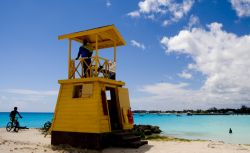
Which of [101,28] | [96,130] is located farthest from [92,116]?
[101,28]

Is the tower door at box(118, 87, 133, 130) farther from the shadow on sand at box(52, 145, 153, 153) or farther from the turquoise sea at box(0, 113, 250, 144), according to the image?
the turquoise sea at box(0, 113, 250, 144)

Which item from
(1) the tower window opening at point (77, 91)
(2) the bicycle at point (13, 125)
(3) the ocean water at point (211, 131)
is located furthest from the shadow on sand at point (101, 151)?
(3) the ocean water at point (211, 131)

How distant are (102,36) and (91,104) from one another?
436 centimetres

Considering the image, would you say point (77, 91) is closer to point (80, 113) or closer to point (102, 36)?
point (80, 113)

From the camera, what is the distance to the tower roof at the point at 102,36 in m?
A: 15.2

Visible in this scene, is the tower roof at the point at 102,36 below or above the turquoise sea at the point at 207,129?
above

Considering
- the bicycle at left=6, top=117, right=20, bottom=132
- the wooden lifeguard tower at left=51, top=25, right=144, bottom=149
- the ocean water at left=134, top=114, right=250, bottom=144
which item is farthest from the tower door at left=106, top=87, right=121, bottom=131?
the ocean water at left=134, top=114, right=250, bottom=144

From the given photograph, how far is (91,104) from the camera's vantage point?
14375 millimetres

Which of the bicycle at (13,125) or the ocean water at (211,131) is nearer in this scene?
the bicycle at (13,125)

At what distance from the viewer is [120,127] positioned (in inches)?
634

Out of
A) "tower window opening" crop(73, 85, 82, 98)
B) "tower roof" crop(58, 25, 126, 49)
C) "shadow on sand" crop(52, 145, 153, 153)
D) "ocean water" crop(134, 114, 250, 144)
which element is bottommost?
"ocean water" crop(134, 114, 250, 144)

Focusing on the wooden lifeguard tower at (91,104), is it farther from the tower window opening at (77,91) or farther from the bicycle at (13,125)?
the bicycle at (13,125)

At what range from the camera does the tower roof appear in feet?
49.9

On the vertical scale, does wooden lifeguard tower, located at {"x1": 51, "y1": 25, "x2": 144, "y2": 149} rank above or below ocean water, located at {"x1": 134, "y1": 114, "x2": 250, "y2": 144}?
above
